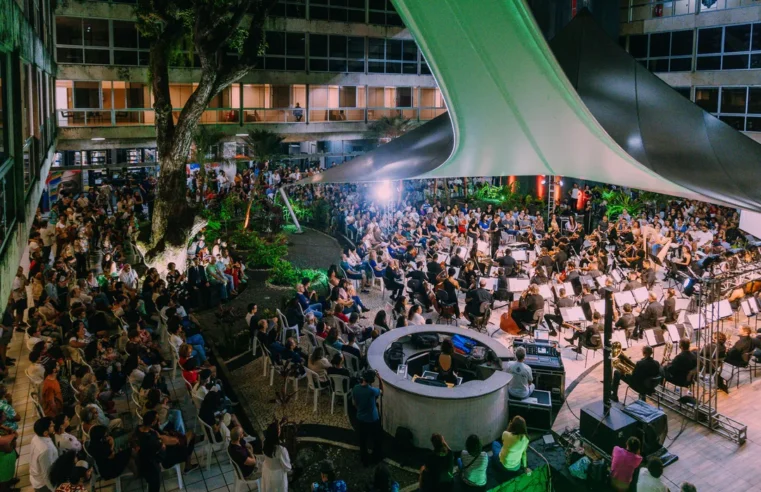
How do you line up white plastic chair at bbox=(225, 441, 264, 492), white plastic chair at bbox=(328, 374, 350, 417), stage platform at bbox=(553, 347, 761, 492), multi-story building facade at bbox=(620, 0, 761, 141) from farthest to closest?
multi-story building facade at bbox=(620, 0, 761, 141)
white plastic chair at bbox=(328, 374, 350, 417)
stage platform at bbox=(553, 347, 761, 492)
white plastic chair at bbox=(225, 441, 264, 492)

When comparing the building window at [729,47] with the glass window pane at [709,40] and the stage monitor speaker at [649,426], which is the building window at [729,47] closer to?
the glass window pane at [709,40]

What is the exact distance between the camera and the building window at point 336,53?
2905 cm

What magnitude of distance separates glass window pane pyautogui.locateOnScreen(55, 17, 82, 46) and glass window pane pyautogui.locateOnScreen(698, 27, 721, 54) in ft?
78.3

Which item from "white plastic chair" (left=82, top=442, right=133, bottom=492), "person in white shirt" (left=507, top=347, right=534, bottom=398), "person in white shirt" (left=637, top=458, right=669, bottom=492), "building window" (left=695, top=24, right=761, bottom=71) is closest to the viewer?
"person in white shirt" (left=637, top=458, right=669, bottom=492)

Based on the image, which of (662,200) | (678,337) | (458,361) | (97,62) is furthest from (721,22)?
(97,62)

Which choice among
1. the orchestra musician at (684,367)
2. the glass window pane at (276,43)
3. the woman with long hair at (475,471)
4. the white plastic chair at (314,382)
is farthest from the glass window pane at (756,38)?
the woman with long hair at (475,471)

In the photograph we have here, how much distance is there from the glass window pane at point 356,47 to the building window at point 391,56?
0.32 metres

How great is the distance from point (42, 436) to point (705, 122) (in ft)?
26.0

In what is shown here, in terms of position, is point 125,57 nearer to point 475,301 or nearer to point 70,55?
point 70,55

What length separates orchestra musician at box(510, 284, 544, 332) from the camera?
1121 cm

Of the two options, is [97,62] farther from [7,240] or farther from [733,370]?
[733,370]

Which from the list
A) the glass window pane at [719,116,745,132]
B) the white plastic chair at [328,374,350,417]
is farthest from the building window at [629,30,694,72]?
the white plastic chair at [328,374,350,417]

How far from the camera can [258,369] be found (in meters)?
10.3

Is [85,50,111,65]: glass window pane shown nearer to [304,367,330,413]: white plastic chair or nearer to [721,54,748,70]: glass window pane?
[304,367,330,413]: white plastic chair
